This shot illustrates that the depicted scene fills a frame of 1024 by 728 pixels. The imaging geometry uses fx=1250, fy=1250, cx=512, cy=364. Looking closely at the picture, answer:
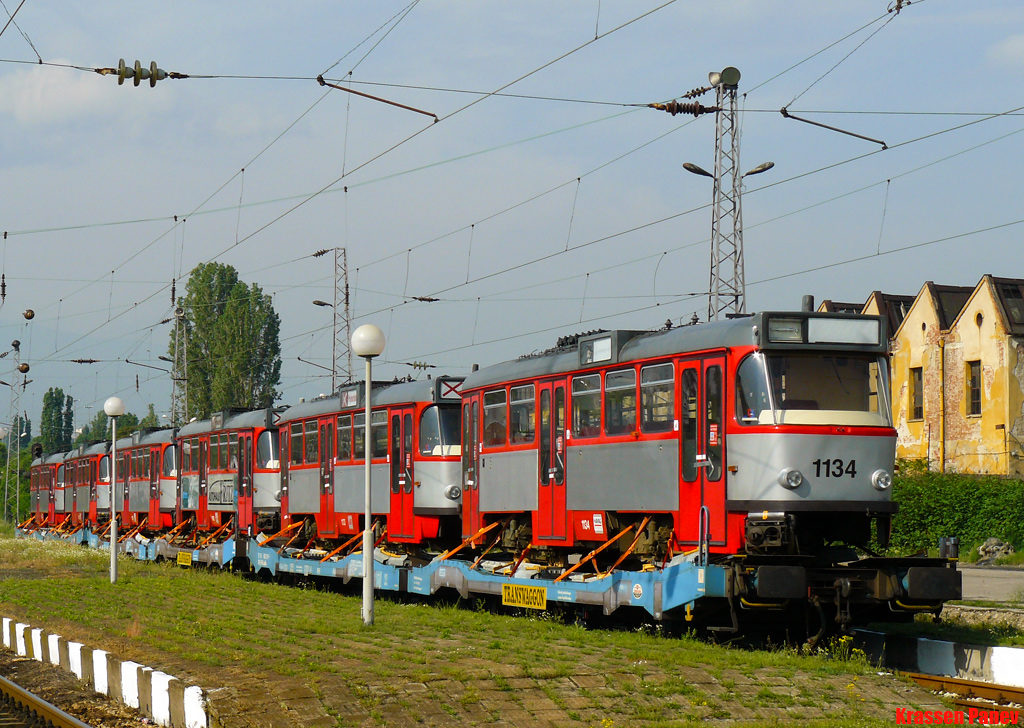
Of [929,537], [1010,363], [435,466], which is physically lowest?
[929,537]

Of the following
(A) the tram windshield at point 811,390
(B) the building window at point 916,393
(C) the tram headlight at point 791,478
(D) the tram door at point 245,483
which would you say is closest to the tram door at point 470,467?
(A) the tram windshield at point 811,390

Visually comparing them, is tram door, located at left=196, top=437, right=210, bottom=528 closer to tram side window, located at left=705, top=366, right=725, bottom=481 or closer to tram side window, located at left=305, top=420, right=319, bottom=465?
tram side window, located at left=305, top=420, right=319, bottom=465

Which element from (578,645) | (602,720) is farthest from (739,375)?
(602,720)

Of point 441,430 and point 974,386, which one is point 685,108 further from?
point 974,386

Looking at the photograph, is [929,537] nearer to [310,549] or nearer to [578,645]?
[310,549]

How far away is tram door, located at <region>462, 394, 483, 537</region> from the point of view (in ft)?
61.6

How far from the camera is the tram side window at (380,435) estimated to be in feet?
70.4

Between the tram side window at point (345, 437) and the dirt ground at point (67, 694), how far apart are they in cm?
862

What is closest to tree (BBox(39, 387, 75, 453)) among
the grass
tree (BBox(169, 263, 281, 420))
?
tree (BBox(169, 263, 281, 420))

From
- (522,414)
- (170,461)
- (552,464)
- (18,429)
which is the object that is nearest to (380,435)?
(522,414)

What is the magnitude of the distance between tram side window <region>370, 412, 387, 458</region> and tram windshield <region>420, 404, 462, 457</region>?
1325mm

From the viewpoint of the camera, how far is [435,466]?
20.0m

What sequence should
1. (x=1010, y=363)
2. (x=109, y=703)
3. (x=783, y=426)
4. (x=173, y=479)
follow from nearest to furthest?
(x=109, y=703) → (x=783, y=426) → (x=173, y=479) → (x=1010, y=363)

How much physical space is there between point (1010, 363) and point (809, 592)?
3038 cm
